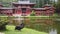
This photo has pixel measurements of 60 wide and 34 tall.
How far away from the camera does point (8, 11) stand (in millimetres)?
34031

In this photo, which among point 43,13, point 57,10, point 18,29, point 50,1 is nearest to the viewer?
point 18,29

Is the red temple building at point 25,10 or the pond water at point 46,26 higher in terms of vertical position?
the pond water at point 46,26

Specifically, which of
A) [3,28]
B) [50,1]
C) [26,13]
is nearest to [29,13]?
[26,13]

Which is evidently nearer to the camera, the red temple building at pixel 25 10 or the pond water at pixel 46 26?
the pond water at pixel 46 26

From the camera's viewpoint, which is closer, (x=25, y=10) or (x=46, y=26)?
(x=46, y=26)

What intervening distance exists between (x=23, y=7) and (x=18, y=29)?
75.3ft

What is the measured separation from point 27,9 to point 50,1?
11.1m

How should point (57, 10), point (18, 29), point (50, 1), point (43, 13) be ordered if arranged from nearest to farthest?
point (18, 29), point (43, 13), point (57, 10), point (50, 1)

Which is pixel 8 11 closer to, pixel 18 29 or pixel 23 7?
pixel 23 7

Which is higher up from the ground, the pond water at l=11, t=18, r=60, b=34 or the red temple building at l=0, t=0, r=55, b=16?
the pond water at l=11, t=18, r=60, b=34

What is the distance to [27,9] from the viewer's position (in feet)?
114

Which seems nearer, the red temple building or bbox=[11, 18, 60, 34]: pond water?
bbox=[11, 18, 60, 34]: pond water

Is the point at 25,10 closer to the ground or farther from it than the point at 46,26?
closer to the ground

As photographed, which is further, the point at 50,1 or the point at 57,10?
the point at 50,1
